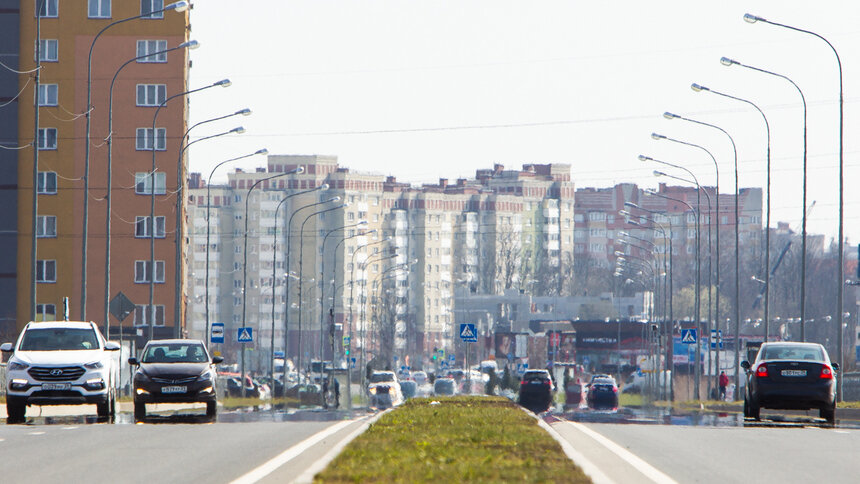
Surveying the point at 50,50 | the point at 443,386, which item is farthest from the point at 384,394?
the point at 50,50

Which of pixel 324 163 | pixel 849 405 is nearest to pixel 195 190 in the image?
pixel 324 163

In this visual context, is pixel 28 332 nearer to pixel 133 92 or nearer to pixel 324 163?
pixel 133 92

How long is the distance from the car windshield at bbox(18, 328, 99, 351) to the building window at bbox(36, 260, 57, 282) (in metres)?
57.0

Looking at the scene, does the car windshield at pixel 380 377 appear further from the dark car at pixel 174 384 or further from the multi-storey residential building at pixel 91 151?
the dark car at pixel 174 384

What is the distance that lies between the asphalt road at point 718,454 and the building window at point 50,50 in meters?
64.0

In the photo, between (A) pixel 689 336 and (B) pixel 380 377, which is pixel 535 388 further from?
(B) pixel 380 377

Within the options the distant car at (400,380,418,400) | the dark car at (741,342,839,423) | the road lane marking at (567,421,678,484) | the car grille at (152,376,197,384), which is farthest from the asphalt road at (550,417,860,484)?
the distant car at (400,380,418,400)

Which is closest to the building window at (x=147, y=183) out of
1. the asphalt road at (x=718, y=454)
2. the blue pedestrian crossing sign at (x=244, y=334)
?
the blue pedestrian crossing sign at (x=244, y=334)

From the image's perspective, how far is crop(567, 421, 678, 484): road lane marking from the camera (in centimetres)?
1333

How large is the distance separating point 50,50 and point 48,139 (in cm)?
492

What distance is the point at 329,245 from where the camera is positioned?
173750mm

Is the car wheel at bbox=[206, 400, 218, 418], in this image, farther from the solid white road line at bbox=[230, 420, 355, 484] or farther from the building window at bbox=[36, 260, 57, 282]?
the building window at bbox=[36, 260, 57, 282]

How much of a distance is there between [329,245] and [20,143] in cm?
9329

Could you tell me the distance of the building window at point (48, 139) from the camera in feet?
268
